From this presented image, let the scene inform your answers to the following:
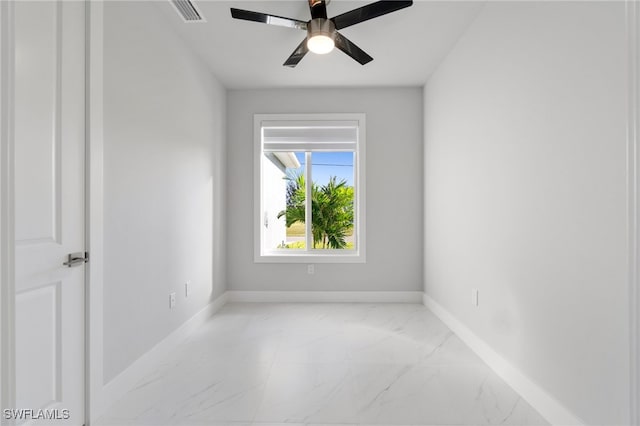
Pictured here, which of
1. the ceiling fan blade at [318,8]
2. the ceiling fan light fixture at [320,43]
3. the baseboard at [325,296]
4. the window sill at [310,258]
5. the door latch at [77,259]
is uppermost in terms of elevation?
the ceiling fan blade at [318,8]

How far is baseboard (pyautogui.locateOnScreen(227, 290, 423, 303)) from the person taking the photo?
12.5 feet

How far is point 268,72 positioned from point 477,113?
213cm

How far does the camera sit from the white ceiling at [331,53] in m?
2.35

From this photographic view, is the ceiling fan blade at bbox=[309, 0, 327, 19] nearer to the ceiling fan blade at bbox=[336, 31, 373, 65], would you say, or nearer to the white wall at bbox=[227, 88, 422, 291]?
the ceiling fan blade at bbox=[336, 31, 373, 65]

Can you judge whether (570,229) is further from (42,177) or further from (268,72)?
(268,72)

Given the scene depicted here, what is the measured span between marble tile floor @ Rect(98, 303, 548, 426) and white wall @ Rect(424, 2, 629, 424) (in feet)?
1.03

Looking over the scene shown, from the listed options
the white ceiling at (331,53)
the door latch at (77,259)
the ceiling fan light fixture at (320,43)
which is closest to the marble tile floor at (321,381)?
the door latch at (77,259)

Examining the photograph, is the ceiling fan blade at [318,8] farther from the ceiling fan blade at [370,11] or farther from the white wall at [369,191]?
the white wall at [369,191]

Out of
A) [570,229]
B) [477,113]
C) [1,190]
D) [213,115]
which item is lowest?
[570,229]

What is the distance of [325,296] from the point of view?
3826 millimetres

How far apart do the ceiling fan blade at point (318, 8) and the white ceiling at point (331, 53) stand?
195 millimetres

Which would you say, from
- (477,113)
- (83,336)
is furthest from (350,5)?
(83,336)

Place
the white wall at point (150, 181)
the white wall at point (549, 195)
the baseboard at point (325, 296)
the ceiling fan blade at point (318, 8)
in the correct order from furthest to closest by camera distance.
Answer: the baseboard at point (325, 296) < the ceiling fan blade at point (318, 8) < the white wall at point (150, 181) < the white wall at point (549, 195)

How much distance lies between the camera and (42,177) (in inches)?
54.3
